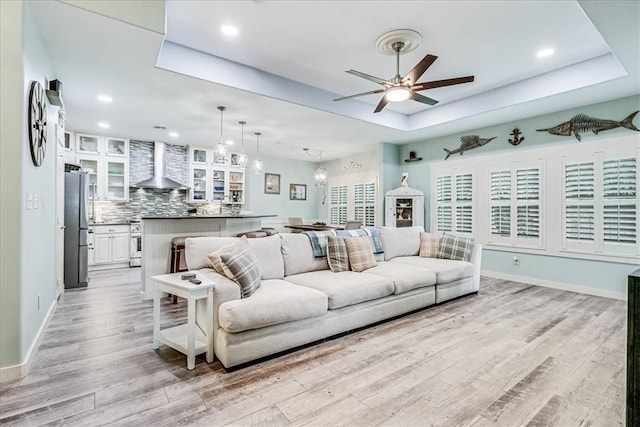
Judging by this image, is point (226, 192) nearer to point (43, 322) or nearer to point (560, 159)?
point (43, 322)

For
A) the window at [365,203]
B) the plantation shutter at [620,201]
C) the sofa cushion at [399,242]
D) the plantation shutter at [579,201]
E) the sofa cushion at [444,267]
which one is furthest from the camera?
the window at [365,203]

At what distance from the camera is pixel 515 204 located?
526 cm

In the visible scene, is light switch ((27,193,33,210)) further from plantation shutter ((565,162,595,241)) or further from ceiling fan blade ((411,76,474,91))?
plantation shutter ((565,162,595,241))

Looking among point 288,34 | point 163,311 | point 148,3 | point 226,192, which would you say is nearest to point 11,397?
point 163,311

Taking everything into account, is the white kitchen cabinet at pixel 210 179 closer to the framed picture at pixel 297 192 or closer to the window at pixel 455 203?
the framed picture at pixel 297 192

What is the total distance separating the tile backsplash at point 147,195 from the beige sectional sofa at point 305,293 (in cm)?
495

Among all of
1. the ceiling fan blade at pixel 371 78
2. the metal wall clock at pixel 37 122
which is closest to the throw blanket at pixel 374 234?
the ceiling fan blade at pixel 371 78

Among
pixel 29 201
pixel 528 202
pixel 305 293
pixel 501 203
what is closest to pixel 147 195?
pixel 29 201

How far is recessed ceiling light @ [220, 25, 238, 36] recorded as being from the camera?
3.12 meters

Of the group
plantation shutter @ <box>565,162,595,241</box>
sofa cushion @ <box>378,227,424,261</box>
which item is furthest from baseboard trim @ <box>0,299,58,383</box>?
plantation shutter @ <box>565,162,595,241</box>

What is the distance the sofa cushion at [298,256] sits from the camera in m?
3.33

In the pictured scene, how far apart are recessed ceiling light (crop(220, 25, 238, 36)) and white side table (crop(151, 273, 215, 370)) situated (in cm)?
248

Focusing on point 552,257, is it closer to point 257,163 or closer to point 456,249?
point 456,249

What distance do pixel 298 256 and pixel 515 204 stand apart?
13.5ft
